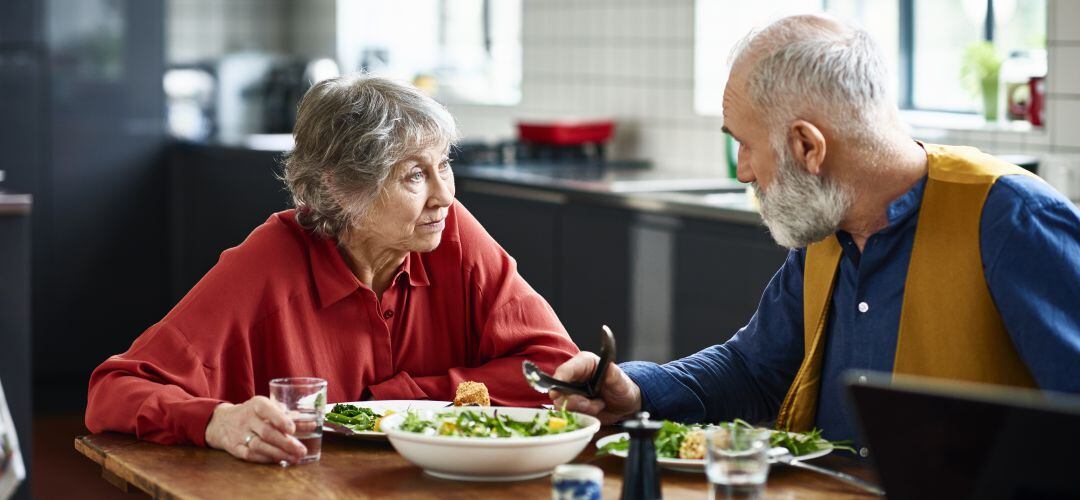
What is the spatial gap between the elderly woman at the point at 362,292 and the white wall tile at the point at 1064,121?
5.97 feet

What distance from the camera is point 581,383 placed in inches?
77.2

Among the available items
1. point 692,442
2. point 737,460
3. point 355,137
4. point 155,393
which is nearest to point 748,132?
point 692,442

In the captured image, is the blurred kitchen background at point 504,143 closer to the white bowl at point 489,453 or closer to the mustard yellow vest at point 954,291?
the mustard yellow vest at point 954,291

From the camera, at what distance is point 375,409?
2.03 m

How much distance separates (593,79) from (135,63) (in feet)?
6.30

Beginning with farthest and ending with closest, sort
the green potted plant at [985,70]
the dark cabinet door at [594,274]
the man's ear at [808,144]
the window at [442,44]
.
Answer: the window at [442,44] < the dark cabinet door at [594,274] < the green potted plant at [985,70] < the man's ear at [808,144]

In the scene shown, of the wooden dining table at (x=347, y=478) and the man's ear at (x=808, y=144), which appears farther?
the man's ear at (x=808, y=144)

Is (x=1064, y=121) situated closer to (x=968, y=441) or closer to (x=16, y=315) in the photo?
(x=968, y=441)

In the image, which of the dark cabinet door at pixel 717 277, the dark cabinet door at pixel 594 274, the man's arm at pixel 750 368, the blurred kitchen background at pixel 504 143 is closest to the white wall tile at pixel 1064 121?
the blurred kitchen background at pixel 504 143

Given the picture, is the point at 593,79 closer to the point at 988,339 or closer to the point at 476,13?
the point at 476,13

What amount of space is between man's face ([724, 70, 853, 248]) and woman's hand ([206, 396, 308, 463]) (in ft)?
2.36

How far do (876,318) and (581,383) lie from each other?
427 mm

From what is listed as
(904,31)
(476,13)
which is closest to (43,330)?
(476,13)

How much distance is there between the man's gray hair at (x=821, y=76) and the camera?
183cm
